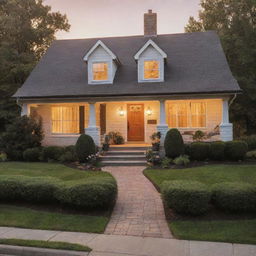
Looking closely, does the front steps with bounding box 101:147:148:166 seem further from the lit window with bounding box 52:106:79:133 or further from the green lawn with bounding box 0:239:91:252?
the green lawn with bounding box 0:239:91:252

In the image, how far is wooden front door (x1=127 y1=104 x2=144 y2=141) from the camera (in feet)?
55.5

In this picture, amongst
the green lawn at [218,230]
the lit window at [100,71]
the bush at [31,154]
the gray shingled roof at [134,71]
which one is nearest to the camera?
the green lawn at [218,230]

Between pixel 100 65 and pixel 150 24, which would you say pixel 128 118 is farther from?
pixel 150 24

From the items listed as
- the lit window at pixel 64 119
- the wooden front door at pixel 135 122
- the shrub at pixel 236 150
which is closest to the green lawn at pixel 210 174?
the shrub at pixel 236 150

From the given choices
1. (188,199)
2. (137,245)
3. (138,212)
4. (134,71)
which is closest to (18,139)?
(134,71)

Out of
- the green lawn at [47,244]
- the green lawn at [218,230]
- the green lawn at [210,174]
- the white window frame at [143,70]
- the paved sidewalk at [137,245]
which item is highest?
the white window frame at [143,70]

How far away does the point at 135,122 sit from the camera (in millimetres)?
16969

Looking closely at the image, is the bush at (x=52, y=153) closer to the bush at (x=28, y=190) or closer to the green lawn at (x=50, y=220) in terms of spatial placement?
the bush at (x=28, y=190)

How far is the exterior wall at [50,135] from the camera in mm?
15703

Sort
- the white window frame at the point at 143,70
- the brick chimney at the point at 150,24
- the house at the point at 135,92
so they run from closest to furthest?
the house at the point at 135,92 → the white window frame at the point at 143,70 → the brick chimney at the point at 150,24

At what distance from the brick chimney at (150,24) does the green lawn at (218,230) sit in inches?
625

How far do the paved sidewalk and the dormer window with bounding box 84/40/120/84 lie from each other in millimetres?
11423

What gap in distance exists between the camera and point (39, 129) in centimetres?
1515

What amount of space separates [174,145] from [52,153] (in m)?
6.13
